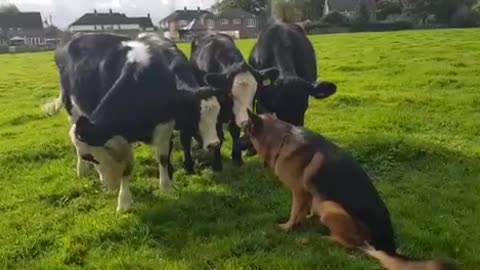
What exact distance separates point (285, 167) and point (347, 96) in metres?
8.48

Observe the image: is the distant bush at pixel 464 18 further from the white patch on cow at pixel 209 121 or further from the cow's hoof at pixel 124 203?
the cow's hoof at pixel 124 203

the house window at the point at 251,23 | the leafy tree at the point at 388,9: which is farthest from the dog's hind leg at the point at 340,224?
the house window at the point at 251,23

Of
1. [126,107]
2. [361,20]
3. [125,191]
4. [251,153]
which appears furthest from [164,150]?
[361,20]

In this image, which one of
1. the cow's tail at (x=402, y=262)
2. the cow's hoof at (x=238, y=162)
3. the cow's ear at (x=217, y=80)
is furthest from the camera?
the cow's hoof at (x=238, y=162)

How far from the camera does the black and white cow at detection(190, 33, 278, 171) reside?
768 centimetres

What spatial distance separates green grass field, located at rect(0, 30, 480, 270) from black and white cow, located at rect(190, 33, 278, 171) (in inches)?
30.7

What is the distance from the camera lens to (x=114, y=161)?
23.0ft

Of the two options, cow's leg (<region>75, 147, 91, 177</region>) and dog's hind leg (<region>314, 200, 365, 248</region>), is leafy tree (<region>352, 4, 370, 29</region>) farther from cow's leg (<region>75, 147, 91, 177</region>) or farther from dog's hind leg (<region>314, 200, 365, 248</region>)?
dog's hind leg (<region>314, 200, 365, 248</region>)

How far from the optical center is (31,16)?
103812mm

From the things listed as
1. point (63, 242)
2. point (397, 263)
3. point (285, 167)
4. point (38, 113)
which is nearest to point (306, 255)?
point (285, 167)

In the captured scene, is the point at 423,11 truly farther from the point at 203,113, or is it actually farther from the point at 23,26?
the point at 23,26

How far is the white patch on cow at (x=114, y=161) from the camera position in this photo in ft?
22.3

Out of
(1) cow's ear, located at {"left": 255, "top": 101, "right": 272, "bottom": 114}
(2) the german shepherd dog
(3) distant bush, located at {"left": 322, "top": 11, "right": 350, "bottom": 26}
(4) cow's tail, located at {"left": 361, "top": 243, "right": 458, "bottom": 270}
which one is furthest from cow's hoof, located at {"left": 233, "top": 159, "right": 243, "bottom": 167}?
(3) distant bush, located at {"left": 322, "top": 11, "right": 350, "bottom": 26}

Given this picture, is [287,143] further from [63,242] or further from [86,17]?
[86,17]
